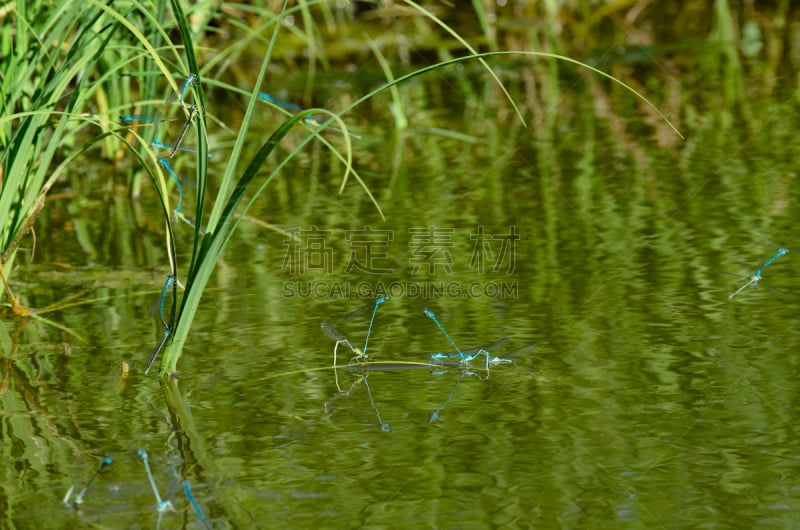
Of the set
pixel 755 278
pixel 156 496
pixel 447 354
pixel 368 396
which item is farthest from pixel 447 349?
pixel 156 496

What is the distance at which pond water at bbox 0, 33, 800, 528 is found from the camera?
1.85 metres

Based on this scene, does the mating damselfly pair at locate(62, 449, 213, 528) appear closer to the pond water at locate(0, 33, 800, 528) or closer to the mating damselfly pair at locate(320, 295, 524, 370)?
the pond water at locate(0, 33, 800, 528)

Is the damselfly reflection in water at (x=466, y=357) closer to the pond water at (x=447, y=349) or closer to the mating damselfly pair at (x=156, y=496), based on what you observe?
the pond water at (x=447, y=349)

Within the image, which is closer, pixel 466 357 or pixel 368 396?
pixel 368 396

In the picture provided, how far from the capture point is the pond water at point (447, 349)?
6.07ft

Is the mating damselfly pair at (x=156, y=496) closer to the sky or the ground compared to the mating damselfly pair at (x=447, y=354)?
closer to the ground

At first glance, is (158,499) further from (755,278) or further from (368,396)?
(755,278)

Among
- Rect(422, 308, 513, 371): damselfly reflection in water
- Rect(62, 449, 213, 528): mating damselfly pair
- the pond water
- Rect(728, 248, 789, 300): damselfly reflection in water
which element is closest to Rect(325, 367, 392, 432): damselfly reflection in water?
the pond water

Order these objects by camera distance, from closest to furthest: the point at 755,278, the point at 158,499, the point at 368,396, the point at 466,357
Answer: the point at 158,499
the point at 368,396
the point at 466,357
the point at 755,278

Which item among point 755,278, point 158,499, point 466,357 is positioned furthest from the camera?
point 755,278

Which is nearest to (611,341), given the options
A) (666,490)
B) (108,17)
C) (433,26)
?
(666,490)

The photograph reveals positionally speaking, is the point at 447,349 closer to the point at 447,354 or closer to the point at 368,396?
the point at 447,354

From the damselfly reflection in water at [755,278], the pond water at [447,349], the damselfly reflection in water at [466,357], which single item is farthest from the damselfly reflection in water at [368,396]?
the damselfly reflection in water at [755,278]

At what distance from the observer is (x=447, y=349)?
8.26 ft
